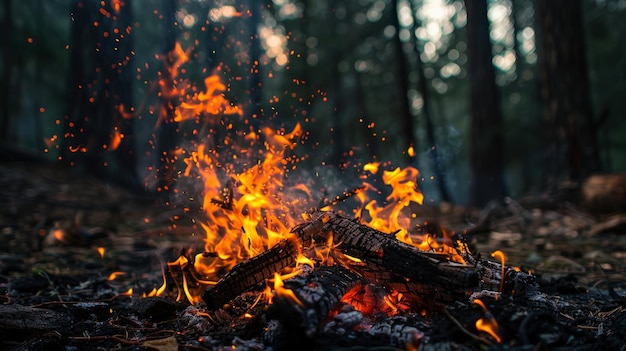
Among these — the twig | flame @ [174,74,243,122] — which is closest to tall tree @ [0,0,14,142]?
flame @ [174,74,243,122]

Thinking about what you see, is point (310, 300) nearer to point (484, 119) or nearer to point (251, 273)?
point (251, 273)

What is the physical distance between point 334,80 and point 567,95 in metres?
15.0

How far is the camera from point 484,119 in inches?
451

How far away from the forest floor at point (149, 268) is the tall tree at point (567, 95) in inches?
36.7

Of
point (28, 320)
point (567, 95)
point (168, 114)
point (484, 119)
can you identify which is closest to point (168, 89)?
point (168, 114)

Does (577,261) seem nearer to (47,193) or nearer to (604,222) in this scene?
(604,222)

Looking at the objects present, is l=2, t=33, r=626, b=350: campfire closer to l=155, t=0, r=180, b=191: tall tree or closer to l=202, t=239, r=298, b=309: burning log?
l=202, t=239, r=298, b=309: burning log

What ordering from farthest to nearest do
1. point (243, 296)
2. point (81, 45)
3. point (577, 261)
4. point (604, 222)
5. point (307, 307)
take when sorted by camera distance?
point (81, 45) → point (604, 222) → point (577, 261) → point (243, 296) → point (307, 307)

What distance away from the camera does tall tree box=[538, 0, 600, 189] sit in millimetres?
8719

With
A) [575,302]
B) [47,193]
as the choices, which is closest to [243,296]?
[575,302]

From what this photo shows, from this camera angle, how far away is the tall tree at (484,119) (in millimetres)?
11312

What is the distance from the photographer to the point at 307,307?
2551 millimetres

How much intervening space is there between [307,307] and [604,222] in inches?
264

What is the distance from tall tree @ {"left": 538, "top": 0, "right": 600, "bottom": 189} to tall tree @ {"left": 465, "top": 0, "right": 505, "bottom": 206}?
6.91 feet
